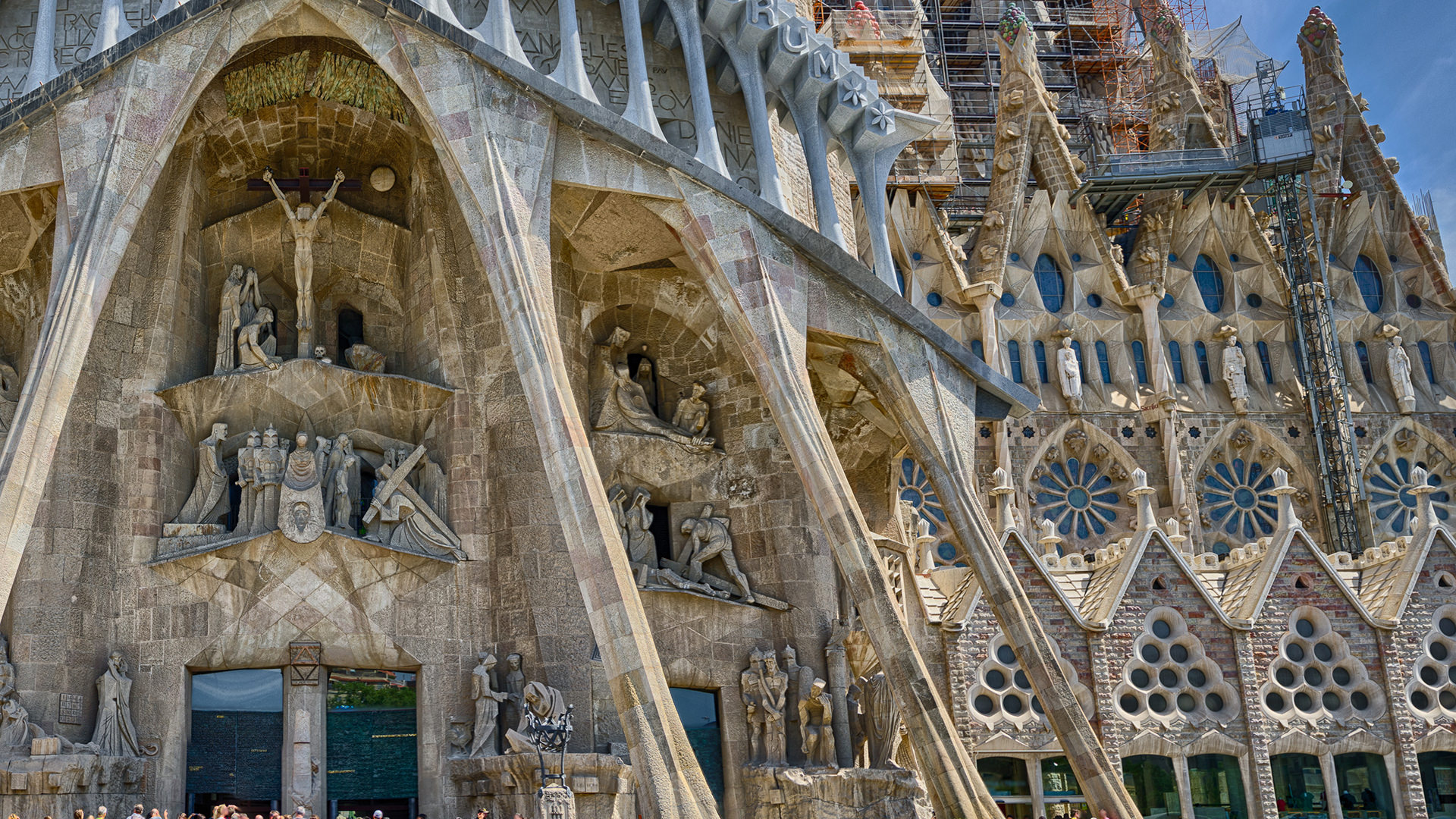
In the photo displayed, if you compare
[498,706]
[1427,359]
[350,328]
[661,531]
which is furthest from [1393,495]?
[350,328]

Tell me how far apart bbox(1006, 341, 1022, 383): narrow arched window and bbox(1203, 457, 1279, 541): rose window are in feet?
11.1

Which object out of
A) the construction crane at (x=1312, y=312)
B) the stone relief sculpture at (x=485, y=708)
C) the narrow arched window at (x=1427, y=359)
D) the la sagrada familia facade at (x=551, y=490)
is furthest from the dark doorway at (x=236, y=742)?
the narrow arched window at (x=1427, y=359)

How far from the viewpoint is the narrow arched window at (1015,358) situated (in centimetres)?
2478

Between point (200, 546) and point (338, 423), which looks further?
point (338, 423)

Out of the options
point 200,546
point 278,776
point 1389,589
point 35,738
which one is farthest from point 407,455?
point 1389,589

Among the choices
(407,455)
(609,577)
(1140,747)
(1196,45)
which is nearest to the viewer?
(609,577)

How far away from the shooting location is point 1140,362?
25.5m

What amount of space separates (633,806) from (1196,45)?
79.8 ft

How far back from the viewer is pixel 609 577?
46.5ft

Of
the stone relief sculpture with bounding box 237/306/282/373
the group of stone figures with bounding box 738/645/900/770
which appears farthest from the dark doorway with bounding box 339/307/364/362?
the group of stone figures with bounding box 738/645/900/770

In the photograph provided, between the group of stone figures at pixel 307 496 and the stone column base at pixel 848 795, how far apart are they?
4.21 meters

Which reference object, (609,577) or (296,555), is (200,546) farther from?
(609,577)

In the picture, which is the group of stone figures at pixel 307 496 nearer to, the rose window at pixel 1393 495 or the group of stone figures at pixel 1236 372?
the group of stone figures at pixel 1236 372

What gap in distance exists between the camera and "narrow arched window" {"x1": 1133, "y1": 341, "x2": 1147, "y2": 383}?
82.9ft
